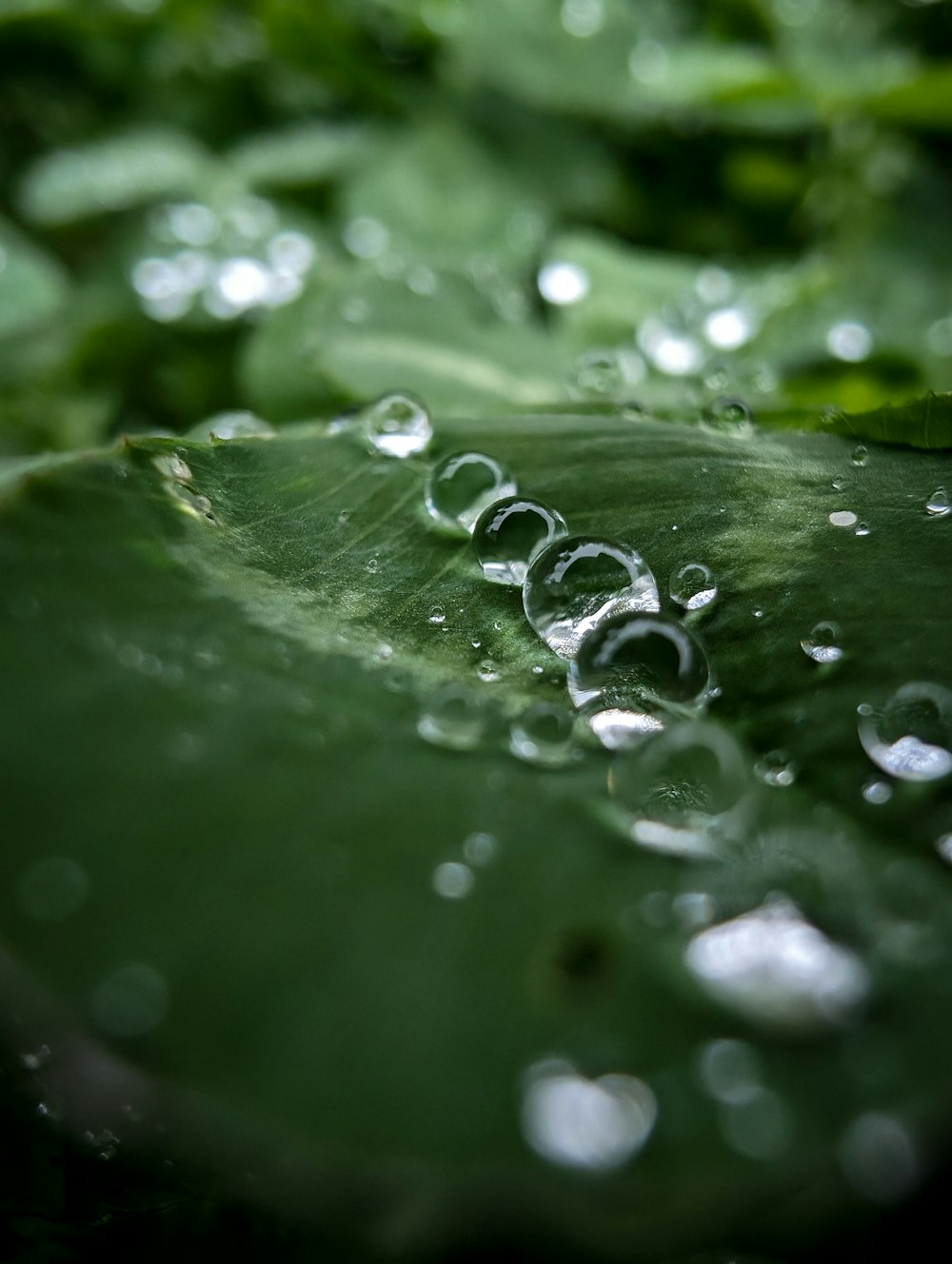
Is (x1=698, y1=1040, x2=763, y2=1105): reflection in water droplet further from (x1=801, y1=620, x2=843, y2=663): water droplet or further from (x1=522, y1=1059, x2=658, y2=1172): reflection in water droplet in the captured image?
(x1=801, y1=620, x2=843, y2=663): water droplet

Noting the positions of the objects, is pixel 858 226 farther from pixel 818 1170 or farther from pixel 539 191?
pixel 818 1170

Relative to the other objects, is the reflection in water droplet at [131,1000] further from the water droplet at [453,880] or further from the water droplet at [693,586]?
the water droplet at [693,586]

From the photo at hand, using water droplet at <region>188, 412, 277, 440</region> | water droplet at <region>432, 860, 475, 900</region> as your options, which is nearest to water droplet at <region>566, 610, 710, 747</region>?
water droplet at <region>432, 860, 475, 900</region>

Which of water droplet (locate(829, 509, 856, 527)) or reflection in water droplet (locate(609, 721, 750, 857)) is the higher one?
water droplet (locate(829, 509, 856, 527))

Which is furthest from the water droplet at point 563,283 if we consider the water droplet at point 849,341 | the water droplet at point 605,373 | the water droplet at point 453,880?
the water droplet at point 453,880

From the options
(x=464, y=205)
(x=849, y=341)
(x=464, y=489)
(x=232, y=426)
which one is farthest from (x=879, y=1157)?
(x=464, y=205)
